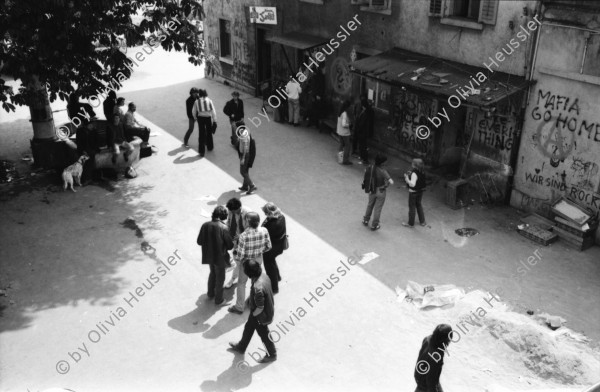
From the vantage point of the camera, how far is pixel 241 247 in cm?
833

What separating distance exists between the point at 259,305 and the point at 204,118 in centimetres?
873

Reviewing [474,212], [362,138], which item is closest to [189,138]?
[362,138]

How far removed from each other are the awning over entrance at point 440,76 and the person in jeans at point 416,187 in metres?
1.69

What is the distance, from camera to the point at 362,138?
48.7 feet

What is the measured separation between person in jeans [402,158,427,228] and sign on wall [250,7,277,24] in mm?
8973

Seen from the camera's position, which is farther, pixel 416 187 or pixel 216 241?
pixel 416 187

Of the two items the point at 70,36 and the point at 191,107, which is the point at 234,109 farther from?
the point at 70,36

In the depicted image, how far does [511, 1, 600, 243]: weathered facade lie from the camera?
10398mm

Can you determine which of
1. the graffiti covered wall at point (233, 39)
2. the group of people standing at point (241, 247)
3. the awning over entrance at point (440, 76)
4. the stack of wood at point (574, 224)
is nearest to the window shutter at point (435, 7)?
the awning over entrance at point (440, 76)

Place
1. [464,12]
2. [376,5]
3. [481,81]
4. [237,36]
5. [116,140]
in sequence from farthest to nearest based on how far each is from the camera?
[237,36] → [376,5] → [116,140] → [464,12] → [481,81]

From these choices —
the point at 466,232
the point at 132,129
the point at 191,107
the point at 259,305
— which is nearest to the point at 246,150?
the point at 191,107

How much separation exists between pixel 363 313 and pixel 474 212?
15.2ft

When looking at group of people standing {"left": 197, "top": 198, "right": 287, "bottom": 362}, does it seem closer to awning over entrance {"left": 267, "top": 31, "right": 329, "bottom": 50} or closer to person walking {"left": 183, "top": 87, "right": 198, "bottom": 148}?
person walking {"left": 183, "top": 87, "right": 198, "bottom": 148}

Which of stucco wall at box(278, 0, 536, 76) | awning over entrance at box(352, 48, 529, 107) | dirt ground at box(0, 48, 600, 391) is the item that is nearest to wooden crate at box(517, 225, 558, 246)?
dirt ground at box(0, 48, 600, 391)
